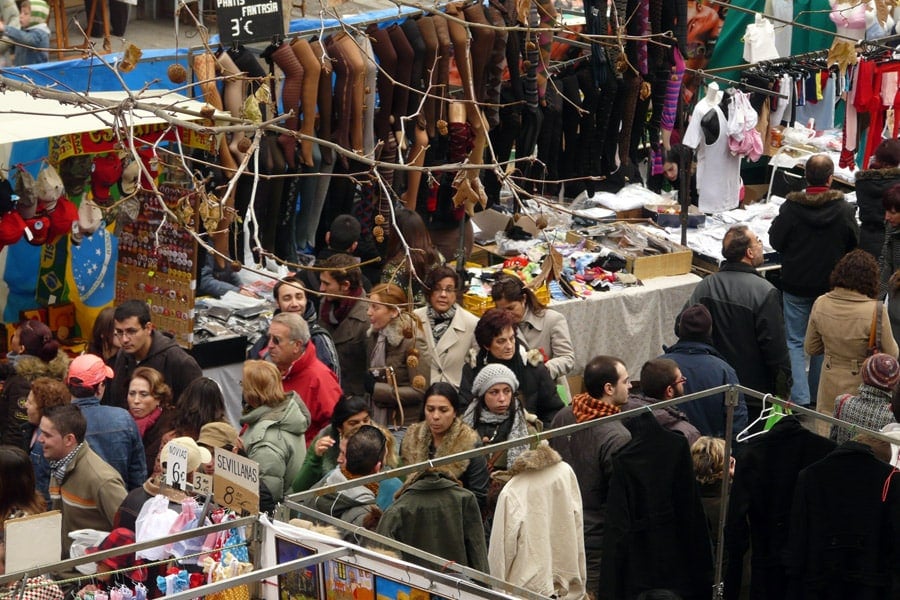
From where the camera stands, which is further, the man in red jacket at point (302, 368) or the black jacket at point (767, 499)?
the man in red jacket at point (302, 368)

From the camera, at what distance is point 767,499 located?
6.52 m

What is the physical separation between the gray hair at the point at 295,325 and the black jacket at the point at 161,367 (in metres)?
0.53

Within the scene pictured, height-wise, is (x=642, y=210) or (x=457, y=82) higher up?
(x=457, y=82)

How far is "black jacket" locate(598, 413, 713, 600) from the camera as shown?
249 inches

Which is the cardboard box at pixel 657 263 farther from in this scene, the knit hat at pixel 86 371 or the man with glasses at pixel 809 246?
the knit hat at pixel 86 371

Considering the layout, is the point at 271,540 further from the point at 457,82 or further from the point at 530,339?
the point at 457,82

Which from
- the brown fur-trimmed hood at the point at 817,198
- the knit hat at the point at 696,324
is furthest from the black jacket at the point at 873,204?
the knit hat at the point at 696,324

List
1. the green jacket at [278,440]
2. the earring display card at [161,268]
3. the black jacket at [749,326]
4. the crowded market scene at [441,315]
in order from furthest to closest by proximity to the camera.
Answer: the black jacket at [749,326], the earring display card at [161,268], the green jacket at [278,440], the crowded market scene at [441,315]

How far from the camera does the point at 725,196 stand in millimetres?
11711

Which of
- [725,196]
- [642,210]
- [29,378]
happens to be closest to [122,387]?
[29,378]

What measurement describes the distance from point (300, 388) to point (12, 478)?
5.76ft

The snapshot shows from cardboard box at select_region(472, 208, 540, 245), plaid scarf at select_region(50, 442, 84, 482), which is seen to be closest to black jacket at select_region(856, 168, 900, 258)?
cardboard box at select_region(472, 208, 540, 245)

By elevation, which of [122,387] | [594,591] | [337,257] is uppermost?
[337,257]

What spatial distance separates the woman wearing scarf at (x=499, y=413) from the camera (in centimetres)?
686
